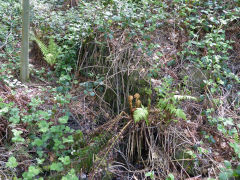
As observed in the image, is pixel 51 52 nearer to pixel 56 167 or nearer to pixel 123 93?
pixel 123 93

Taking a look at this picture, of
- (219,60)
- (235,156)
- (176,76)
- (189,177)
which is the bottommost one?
(189,177)

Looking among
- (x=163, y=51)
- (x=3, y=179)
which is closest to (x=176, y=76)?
(x=163, y=51)

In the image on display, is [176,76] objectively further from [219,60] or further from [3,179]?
[3,179]

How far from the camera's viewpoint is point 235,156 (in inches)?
109

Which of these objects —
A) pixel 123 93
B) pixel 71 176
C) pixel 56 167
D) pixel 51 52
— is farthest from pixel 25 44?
pixel 71 176

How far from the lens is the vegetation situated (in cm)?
264

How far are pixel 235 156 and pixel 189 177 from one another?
0.66 m

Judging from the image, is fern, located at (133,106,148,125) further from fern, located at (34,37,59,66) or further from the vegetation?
fern, located at (34,37,59,66)

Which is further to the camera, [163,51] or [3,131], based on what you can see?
[163,51]

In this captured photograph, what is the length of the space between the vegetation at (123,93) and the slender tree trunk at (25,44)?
4.1 inches

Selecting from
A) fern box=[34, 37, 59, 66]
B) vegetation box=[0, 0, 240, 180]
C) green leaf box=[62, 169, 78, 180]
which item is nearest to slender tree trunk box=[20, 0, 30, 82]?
vegetation box=[0, 0, 240, 180]

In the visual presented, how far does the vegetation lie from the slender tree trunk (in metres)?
0.10

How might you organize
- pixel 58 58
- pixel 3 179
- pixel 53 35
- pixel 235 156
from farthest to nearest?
pixel 53 35 < pixel 58 58 < pixel 235 156 < pixel 3 179

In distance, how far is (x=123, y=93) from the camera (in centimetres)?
342
